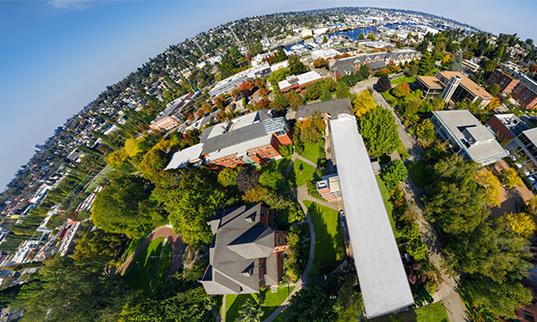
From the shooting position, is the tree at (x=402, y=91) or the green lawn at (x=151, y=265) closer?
the green lawn at (x=151, y=265)

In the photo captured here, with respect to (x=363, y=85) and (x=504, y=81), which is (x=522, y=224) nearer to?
(x=504, y=81)

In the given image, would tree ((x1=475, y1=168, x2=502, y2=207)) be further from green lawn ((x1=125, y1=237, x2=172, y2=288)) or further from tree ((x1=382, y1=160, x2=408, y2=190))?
green lawn ((x1=125, y1=237, x2=172, y2=288))

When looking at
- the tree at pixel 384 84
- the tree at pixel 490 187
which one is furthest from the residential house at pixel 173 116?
the tree at pixel 490 187

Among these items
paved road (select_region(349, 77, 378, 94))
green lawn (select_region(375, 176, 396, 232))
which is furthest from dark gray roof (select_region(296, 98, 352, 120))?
green lawn (select_region(375, 176, 396, 232))

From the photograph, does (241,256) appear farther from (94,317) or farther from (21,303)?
(21,303)

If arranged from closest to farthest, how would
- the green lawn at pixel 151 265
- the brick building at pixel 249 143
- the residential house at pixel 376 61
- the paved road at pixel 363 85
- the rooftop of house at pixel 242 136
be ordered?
the green lawn at pixel 151 265, the brick building at pixel 249 143, the rooftop of house at pixel 242 136, the paved road at pixel 363 85, the residential house at pixel 376 61

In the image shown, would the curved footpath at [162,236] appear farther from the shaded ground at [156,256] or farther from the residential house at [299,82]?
the residential house at [299,82]
